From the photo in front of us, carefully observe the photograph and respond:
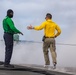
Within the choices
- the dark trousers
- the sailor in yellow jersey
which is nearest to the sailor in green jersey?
the dark trousers

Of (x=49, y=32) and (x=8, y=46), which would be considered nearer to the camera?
(x=8, y=46)

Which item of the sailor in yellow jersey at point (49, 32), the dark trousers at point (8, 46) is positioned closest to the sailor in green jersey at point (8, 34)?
the dark trousers at point (8, 46)

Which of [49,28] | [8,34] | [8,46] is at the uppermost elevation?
[49,28]

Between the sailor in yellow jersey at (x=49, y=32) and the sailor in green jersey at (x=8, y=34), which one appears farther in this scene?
the sailor in yellow jersey at (x=49, y=32)

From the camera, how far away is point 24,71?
13586 mm

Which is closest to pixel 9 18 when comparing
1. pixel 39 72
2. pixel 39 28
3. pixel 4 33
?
pixel 4 33

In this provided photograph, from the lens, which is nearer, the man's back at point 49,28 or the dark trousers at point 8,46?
the dark trousers at point 8,46

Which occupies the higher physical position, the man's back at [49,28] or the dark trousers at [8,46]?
the man's back at [49,28]

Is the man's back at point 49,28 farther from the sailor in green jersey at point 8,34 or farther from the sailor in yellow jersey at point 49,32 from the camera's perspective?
the sailor in green jersey at point 8,34

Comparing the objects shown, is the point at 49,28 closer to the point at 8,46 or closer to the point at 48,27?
the point at 48,27

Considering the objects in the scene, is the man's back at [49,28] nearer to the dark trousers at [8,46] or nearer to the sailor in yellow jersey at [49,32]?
the sailor in yellow jersey at [49,32]

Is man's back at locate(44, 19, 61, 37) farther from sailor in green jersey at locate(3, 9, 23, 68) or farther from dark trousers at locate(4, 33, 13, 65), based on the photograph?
dark trousers at locate(4, 33, 13, 65)

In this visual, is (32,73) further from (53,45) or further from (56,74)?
(53,45)

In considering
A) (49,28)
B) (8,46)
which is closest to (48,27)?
(49,28)
